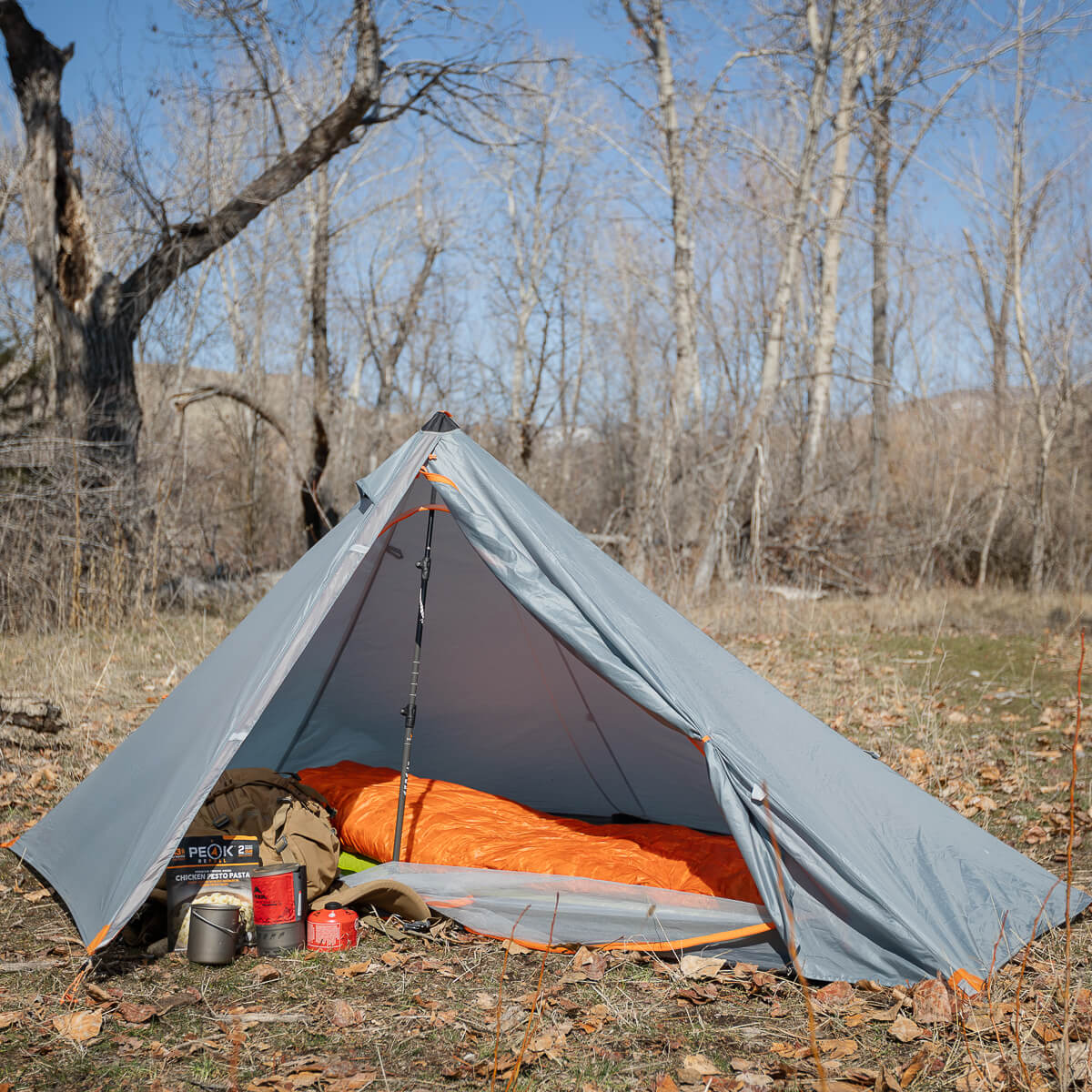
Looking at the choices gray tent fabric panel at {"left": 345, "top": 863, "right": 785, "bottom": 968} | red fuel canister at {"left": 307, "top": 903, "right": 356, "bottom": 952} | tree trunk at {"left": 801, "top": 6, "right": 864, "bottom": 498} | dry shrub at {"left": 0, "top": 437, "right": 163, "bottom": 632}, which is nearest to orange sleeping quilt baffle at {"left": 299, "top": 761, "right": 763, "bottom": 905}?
gray tent fabric panel at {"left": 345, "top": 863, "right": 785, "bottom": 968}

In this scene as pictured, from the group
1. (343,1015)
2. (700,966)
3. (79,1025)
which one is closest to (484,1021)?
(343,1015)

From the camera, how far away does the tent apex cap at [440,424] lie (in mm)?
3244

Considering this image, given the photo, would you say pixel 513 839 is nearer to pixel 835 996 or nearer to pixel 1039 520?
pixel 835 996

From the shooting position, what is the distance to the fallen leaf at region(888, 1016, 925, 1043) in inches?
88.4

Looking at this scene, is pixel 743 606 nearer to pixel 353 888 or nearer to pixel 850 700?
pixel 850 700

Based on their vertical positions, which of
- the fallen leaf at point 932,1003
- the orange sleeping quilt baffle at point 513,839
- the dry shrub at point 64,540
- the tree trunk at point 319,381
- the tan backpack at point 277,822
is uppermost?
the tree trunk at point 319,381

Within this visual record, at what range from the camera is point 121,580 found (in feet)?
26.7

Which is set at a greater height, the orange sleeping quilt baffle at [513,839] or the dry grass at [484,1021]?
the orange sleeping quilt baffle at [513,839]

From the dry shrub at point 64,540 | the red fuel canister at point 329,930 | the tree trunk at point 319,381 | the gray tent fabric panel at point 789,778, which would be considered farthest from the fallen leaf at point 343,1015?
the tree trunk at point 319,381

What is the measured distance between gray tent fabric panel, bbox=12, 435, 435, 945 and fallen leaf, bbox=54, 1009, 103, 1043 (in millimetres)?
175

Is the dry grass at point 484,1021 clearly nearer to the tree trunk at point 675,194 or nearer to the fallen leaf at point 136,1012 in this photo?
the fallen leaf at point 136,1012

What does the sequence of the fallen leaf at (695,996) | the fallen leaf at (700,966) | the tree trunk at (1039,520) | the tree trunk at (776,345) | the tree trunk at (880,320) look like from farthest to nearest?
the tree trunk at (880,320)
the tree trunk at (1039,520)
the tree trunk at (776,345)
the fallen leaf at (700,966)
the fallen leaf at (695,996)

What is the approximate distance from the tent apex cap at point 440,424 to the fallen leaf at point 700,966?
1.82 meters

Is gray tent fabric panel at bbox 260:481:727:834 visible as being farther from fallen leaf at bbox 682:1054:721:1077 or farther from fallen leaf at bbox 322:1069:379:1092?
fallen leaf at bbox 322:1069:379:1092
